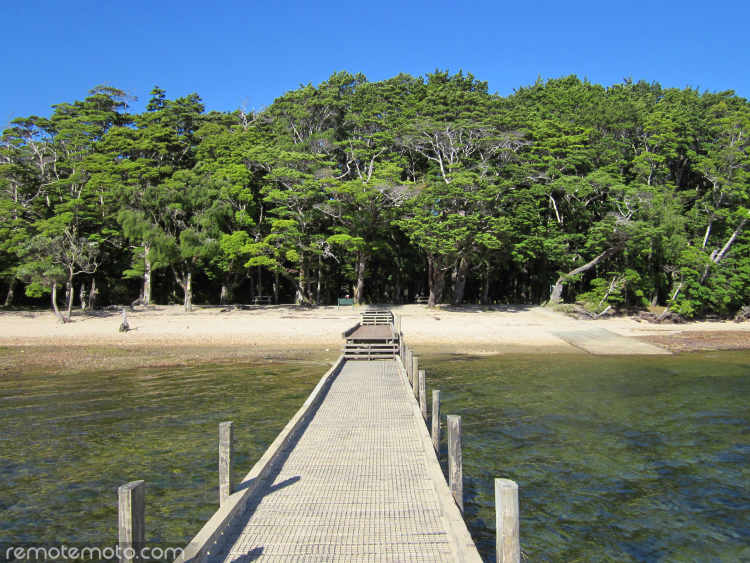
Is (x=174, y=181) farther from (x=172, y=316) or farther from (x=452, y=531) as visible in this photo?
(x=452, y=531)

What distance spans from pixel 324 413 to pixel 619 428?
660 centimetres

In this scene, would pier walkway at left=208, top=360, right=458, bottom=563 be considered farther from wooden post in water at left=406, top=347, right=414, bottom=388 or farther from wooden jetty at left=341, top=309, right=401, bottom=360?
wooden jetty at left=341, top=309, right=401, bottom=360

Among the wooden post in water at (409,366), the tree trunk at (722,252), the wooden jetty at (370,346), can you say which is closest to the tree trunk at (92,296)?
the wooden jetty at (370,346)

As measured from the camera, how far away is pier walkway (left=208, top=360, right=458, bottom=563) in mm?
4855

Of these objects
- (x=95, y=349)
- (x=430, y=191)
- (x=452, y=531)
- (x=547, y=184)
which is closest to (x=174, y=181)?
(x=95, y=349)

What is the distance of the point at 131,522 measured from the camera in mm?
3910

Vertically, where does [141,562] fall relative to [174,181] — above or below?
below

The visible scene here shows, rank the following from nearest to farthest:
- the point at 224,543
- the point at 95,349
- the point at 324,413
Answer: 1. the point at 224,543
2. the point at 324,413
3. the point at 95,349

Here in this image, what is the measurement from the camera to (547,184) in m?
34.8

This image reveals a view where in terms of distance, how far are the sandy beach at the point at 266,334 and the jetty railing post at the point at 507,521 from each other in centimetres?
1676

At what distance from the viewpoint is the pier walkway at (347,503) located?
15.9 ft

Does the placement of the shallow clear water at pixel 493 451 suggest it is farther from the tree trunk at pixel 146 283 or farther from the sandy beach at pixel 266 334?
the tree trunk at pixel 146 283

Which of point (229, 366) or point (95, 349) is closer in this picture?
point (229, 366)

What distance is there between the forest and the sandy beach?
7.66ft
